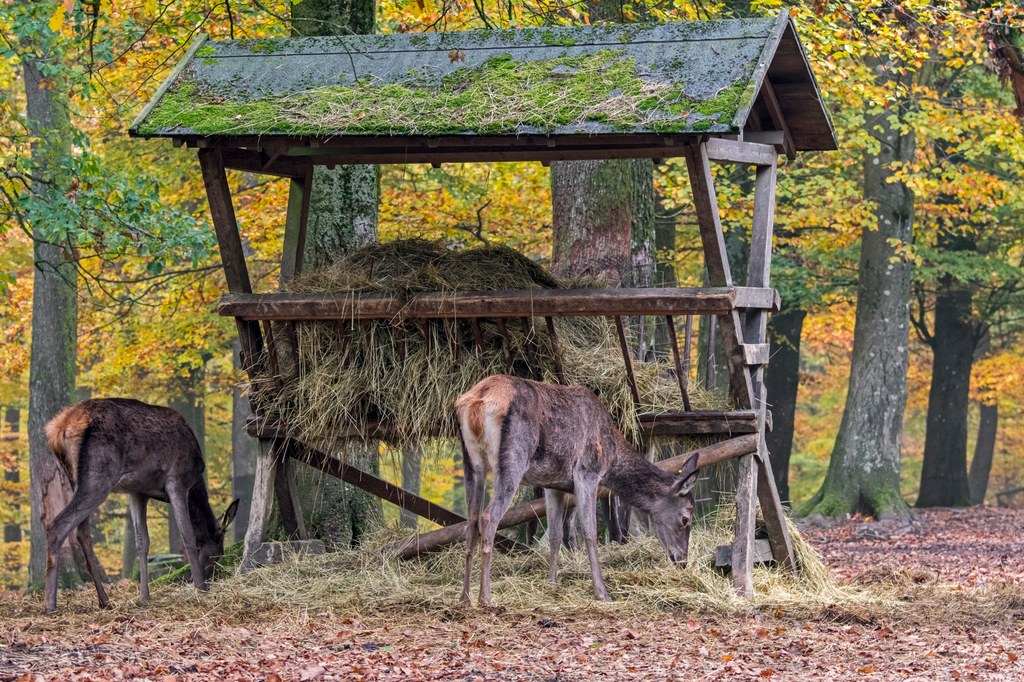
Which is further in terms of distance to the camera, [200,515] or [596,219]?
[596,219]

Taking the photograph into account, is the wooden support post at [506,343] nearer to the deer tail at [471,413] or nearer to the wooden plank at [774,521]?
the deer tail at [471,413]

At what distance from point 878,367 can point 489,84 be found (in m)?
12.2

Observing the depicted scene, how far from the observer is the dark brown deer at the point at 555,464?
897 centimetres

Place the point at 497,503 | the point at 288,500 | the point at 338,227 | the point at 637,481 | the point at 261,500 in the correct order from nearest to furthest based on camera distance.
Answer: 1. the point at 497,503
2. the point at 637,481
3. the point at 261,500
4. the point at 288,500
5. the point at 338,227

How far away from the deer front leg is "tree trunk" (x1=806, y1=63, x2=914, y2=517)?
10.0m

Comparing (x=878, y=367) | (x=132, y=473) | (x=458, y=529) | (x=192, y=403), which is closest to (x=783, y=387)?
(x=878, y=367)

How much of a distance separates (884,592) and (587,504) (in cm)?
285

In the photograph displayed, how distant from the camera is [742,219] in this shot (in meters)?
19.3

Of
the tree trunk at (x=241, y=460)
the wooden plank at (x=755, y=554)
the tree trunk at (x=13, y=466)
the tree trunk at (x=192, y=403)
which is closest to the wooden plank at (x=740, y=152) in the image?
the wooden plank at (x=755, y=554)

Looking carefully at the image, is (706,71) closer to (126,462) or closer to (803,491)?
(126,462)

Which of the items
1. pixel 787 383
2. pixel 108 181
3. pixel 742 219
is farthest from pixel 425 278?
pixel 787 383

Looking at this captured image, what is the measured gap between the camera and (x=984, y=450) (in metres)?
32.5

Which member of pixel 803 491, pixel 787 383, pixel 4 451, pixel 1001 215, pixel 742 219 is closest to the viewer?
pixel 742 219

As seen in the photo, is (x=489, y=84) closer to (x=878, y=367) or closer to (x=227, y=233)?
(x=227, y=233)
